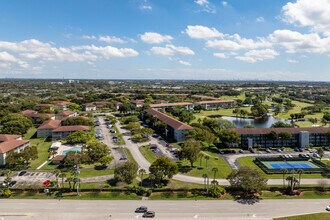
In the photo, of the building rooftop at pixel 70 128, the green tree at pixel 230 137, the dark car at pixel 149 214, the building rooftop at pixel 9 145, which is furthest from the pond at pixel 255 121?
the dark car at pixel 149 214

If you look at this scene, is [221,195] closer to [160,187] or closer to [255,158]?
[160,187]

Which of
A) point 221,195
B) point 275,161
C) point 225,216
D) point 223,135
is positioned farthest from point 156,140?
point 225,216

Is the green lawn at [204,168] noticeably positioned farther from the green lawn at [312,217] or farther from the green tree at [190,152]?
the green lawn at [312,217]

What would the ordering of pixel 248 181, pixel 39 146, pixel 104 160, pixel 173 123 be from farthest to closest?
pixel 173 123
pixel 39 146
pixel 104 160
pixel 248 181

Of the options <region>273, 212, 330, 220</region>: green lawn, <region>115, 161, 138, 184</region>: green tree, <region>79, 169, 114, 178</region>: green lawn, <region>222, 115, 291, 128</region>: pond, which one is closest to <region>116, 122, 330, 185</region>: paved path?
<region>79, 169, 114, 178</region>: green lawn

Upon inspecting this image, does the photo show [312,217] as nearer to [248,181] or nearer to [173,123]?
[248,181]

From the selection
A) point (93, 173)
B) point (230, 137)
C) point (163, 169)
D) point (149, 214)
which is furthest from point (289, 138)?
point (93, 173)
